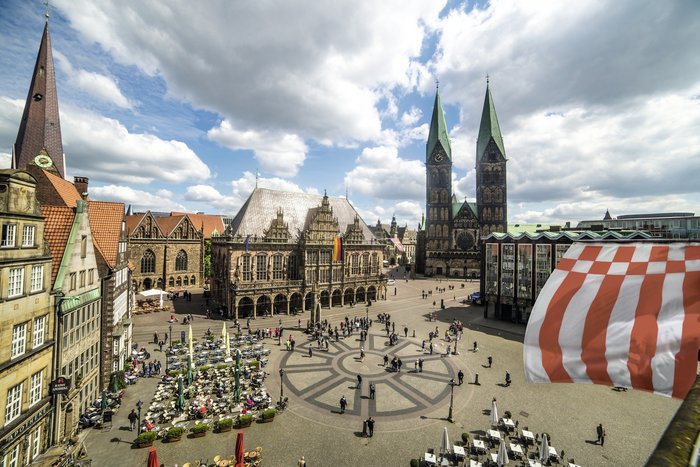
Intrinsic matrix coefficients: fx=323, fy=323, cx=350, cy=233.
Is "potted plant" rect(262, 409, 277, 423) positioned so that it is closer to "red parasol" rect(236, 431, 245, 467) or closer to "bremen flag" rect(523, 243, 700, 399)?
"red parasol" rect(236, 431, 245, 467)

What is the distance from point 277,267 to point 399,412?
104 feet

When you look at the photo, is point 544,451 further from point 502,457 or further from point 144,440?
point 144,440

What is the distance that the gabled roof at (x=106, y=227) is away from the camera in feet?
81.7

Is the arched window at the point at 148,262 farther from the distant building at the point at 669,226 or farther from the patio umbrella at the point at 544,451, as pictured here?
the distant building at the point at 669,226

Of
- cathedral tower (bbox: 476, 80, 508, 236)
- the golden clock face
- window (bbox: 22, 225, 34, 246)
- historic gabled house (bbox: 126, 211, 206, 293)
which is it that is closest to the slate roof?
the golden clock face

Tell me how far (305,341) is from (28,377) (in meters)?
23.8

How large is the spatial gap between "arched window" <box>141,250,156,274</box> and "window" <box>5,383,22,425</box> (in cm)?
5413

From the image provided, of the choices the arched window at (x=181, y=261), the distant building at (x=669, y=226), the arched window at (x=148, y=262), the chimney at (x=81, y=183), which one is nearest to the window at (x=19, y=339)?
the chimney at (x=81, y=183)

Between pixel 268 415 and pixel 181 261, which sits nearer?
pixel 268 415

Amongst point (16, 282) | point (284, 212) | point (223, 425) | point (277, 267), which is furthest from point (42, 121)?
point (223, 425)

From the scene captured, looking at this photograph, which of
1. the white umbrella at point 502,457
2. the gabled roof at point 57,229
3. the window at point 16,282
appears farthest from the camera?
the gabled roof at point 57,229

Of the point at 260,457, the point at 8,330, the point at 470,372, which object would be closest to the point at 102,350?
the point at 8,330

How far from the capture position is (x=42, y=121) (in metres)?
32.8

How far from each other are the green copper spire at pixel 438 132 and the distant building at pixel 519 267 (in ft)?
191
